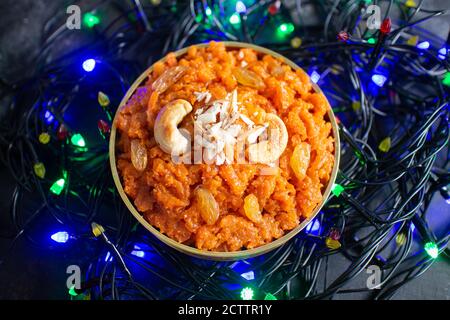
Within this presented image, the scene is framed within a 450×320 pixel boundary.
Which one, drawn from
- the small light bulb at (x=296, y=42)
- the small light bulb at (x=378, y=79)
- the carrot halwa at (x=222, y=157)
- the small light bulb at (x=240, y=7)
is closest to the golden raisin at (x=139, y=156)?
the carrot halwa at (x=222, y=157)

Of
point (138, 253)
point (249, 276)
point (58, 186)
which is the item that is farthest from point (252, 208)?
point (58, 186)

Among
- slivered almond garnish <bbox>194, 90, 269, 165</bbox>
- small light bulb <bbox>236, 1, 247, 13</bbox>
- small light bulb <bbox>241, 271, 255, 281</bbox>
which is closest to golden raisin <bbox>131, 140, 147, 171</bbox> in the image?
slivered almond garnish <bbox>194, 90, 269, 165</bbox>

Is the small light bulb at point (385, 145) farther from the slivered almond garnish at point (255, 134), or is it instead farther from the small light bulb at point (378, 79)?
the slivered almond garnish at point (255, 134)

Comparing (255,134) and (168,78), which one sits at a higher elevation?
(168,78)

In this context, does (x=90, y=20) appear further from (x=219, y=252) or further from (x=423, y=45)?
(x=423, y=45)

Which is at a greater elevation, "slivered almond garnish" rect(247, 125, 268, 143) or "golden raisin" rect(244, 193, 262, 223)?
"slivered almond garnish" rect(247, 125, 268, 143)

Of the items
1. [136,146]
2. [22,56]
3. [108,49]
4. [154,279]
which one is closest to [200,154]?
[136,146]

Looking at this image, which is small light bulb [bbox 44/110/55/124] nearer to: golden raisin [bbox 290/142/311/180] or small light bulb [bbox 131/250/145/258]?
small light bulb [bbox 131/250/145/258]
